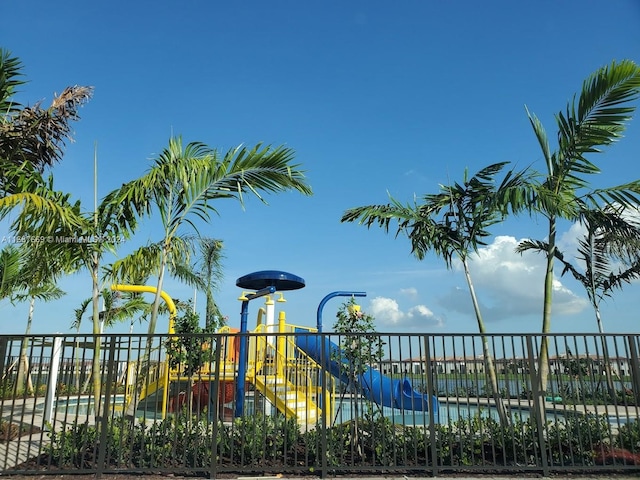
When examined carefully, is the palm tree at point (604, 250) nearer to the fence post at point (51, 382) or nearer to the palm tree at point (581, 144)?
the palm tree at point (581, 144)

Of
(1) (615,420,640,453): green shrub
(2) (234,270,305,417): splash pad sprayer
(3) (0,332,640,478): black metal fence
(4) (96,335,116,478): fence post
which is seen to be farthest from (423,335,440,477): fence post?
(2) (234,270,305,417): splash pad sprayer

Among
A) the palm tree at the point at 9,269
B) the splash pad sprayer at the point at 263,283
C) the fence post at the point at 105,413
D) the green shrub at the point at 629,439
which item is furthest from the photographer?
the palm tree at the point at 9,269

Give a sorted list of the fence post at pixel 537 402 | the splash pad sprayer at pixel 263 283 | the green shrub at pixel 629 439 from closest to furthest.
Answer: the fence post at pixel 537 402
the green shrub at pixel 629 439
the splash pad sprayer at pixel 263 283

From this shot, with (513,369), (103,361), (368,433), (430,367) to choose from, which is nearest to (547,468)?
(513,369)

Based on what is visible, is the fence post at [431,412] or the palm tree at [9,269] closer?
the fence post at [431,412]

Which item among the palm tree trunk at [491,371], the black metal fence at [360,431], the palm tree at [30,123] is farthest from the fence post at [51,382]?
the palm tree trunk at [491,371]

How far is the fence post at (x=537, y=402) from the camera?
630cm

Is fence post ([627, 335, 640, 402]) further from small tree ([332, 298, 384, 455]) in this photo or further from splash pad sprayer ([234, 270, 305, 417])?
splash pad sprayer ([234, 270, 305, 417])

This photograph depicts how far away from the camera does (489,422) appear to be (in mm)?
6508

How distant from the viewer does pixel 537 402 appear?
6395 mm

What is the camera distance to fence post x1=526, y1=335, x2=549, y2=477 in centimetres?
630

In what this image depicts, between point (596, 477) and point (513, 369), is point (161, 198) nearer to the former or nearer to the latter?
point (513, 369)

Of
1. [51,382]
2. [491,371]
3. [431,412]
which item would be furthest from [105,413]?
[491,371]

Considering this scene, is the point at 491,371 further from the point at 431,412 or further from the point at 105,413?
the point at 105,413
